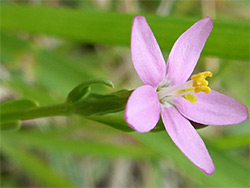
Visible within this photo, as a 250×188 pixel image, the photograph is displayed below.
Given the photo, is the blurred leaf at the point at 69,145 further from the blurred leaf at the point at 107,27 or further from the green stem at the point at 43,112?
the green stem at the point at 43,112

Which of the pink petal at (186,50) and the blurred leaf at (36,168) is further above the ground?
the pink petal at (186,50)

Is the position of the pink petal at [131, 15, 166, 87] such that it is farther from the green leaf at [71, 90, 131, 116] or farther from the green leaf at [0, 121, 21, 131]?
the green leaf at [0, 121, 21, 131]

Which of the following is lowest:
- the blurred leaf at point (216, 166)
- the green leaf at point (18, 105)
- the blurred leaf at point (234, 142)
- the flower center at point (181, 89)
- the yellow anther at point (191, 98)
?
the blurred leaf at point (234, 142)

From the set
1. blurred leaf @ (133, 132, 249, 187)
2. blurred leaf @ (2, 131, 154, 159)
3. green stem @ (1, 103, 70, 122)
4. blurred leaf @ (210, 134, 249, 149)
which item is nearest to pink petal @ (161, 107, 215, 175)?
green stem @ (1, 103, 70, 122)

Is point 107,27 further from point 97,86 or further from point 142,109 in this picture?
point 142,109

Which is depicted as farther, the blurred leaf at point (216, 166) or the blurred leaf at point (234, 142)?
the blurred leaf at point (234, 142)

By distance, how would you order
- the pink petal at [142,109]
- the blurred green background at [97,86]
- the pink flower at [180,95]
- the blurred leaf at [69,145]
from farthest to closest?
the blurred leaf at [69,145] < the blurred green background at [97,86] < the pink flower at [180,95] < the pink petal at [142,109]

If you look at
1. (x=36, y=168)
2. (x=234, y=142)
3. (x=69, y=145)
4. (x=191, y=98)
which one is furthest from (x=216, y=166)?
(x=36, y=168)

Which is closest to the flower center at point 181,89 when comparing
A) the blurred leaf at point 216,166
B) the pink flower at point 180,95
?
the pink flower at point 180,95
